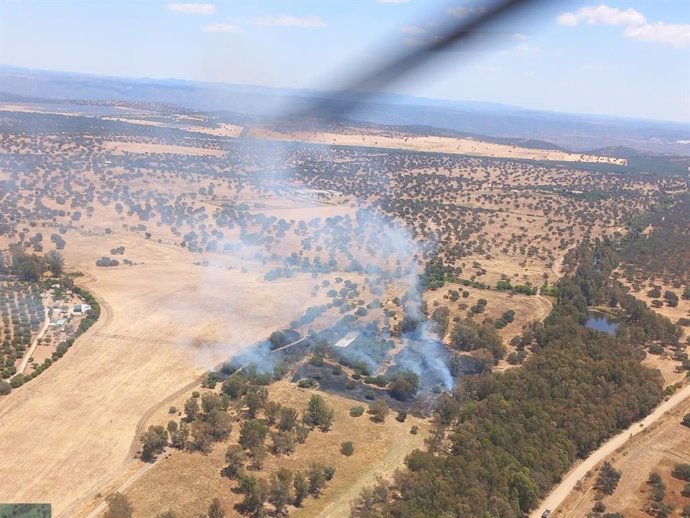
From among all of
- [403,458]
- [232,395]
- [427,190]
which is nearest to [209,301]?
[232,395]

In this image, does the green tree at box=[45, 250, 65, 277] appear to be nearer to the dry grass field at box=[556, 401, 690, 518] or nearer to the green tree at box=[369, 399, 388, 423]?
the green tree at box=[369, 399, 388, 423]

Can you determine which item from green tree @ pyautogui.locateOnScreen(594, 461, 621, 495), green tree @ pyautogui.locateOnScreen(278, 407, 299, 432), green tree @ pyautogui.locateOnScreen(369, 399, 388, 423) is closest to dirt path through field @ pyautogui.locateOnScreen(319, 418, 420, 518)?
green tree @ pyautogui.locateOnScreen(369, 399, 388, 423)

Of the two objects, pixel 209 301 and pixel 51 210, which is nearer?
pixel 209 301

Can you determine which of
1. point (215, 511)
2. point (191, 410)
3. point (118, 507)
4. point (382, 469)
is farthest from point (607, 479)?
point (118, 507)

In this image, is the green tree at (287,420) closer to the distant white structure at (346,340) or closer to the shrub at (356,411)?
the shrub at (356,411)

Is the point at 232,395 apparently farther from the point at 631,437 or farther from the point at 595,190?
the point at 595,190
